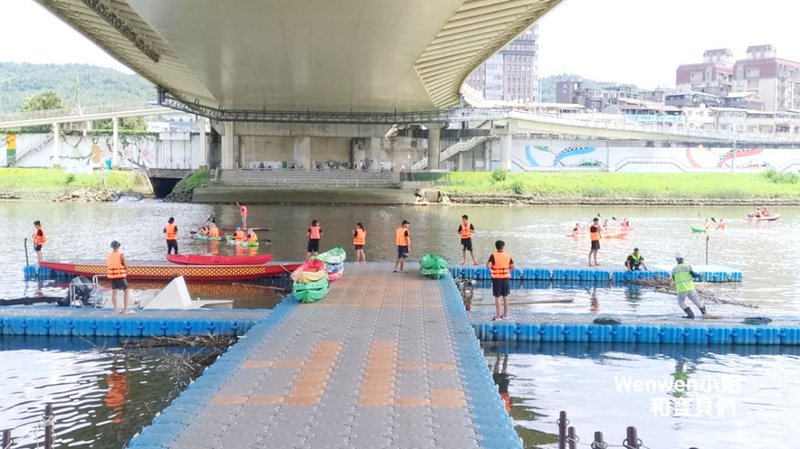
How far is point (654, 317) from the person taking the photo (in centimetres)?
1866

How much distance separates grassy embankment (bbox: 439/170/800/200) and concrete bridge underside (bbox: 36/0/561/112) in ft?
56.8

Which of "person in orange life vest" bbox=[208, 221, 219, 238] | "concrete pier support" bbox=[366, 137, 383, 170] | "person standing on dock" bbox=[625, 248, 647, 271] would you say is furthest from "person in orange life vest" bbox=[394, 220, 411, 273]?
"concrete pier support" bbox=[366, 137, 383, 170]

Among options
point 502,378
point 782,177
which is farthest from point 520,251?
point 782,177

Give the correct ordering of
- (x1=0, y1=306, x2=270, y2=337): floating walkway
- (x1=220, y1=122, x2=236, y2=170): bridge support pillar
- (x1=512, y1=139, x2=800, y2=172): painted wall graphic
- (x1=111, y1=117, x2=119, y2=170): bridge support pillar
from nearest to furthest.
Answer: (x1=0, y1=306, x2=270, y2=337): floating walkway
(x1=220, y1=122, x2=236, y2=170): bridge support pillar
(x1=111, y1=117, x2=119, y2=170): bridge support pillar
(x1=512, y1=139, x2=800, y2=172): painted wall graphic

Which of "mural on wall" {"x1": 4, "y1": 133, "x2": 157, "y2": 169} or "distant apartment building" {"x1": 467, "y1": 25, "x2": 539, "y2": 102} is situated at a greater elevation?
"distant apartment building" {"x1": 467, "y1": 25, "x2": 539, "y2": 102}

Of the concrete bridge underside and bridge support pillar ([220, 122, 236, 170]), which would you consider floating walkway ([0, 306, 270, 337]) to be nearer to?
the concrete bridge underside

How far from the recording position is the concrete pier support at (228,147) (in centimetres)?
8694

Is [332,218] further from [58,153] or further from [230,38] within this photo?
[58,153]

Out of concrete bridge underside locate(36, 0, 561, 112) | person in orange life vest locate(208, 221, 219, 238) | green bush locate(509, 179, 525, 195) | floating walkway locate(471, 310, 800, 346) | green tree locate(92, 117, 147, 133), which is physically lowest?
floating walkway locate(471, 310, 800, 346)

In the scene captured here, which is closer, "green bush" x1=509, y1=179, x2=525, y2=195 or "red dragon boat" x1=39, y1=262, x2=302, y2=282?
"red dragon boat" x1=39, y1=262, x2=302, y2=282

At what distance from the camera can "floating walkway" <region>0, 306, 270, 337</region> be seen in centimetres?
1747

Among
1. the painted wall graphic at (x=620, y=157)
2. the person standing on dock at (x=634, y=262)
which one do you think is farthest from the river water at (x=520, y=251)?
the painted wall graphic at (x=620, y=157)

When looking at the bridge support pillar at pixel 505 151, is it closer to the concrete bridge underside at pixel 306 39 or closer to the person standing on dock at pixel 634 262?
the concrete bridge underside at pixel 306 39

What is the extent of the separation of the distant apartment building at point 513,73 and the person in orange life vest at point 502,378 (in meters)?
181
